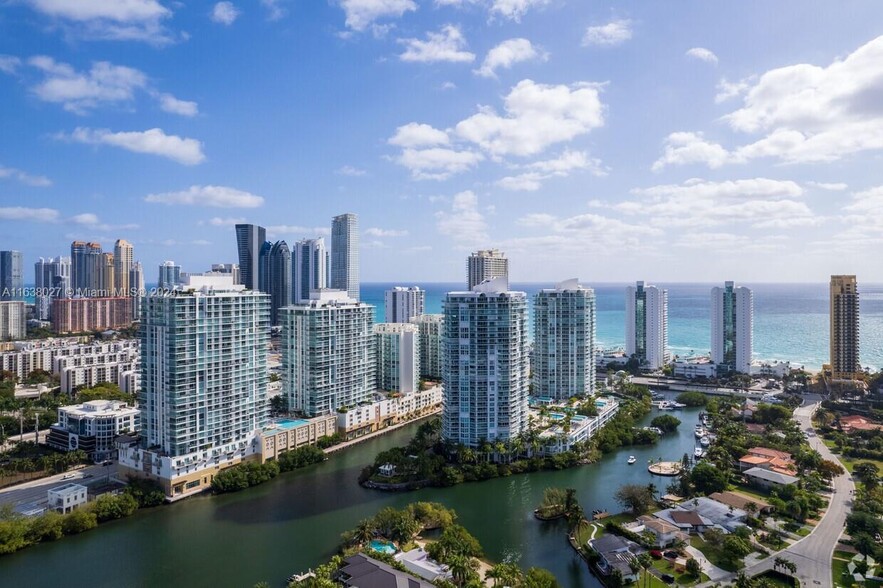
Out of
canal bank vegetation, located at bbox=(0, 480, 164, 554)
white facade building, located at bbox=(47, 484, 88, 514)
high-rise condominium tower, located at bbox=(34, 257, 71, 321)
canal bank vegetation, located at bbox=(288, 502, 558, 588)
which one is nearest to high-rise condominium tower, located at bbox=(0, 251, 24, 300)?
high-rise condominium tower, located at bbox=(34, 257, 71, 321)

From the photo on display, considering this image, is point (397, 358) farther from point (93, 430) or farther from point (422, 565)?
point (422, 565)

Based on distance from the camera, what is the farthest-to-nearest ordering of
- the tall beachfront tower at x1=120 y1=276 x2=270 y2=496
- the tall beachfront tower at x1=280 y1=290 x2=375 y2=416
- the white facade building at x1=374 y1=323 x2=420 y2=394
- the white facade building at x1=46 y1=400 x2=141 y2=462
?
the white facade building at x1=374 y1=323 x2=420 y2=394 → the tall beachfront tower at x1=280 y1=290 x2=375 y2=416 → the white facade building at x1=46 y1=400 x2=141 y2=462 → the tall beachfront tower at x1=120 y1=276 x2=270 y2=496

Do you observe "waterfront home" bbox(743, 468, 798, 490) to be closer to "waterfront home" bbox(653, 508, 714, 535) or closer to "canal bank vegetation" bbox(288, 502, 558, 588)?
"waterfront home" bbox(653, 508, 714, 535)

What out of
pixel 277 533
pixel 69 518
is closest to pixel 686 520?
pixel 277 533

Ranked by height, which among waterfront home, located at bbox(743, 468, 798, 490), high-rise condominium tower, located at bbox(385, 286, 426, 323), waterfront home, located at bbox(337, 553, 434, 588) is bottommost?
waterfront home, located at bbox(743, 468, 798, 490)

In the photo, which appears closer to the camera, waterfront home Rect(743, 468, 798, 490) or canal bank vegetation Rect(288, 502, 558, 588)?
canal bank vegetation Rect(288, 502, 558, 588)

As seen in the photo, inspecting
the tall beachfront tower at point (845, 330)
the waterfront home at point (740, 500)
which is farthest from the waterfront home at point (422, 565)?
the tall beachfront tower at point (845, 330)

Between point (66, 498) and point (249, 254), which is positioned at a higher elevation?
point (249, 254)
